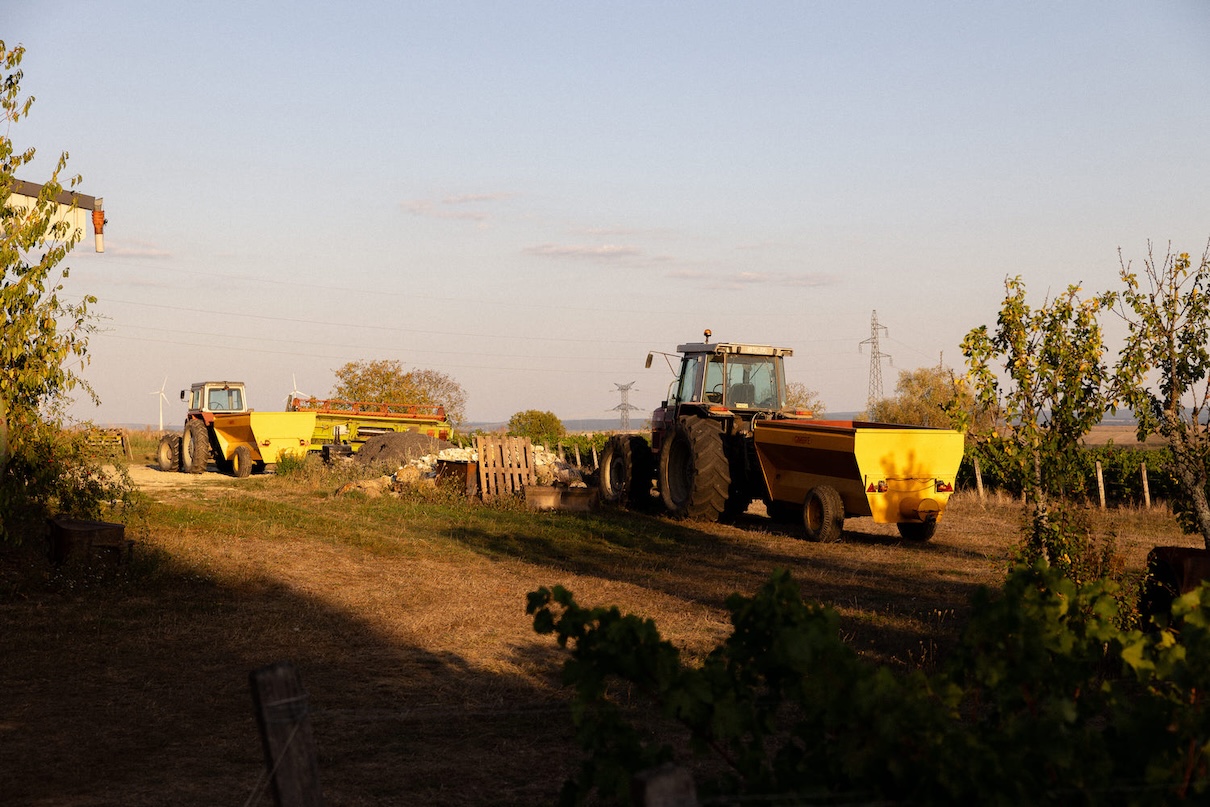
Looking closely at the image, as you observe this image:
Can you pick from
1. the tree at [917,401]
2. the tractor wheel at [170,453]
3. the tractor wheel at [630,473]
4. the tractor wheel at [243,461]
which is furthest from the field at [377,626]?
the tree at [917,401]

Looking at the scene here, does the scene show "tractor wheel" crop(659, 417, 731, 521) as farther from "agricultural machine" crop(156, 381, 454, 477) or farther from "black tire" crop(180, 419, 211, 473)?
"black tire" crop(180, 419, 211, 473)

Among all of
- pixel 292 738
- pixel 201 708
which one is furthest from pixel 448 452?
pixel 292 738

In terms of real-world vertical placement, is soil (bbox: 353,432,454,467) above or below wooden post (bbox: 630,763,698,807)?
above

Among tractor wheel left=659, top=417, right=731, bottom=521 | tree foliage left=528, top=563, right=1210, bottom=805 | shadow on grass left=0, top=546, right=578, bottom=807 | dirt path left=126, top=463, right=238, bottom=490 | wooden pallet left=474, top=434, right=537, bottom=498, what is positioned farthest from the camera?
dirt path left=126, top=463, right=238, bottom=490

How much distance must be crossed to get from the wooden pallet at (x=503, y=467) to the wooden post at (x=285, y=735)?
14224 millimetres

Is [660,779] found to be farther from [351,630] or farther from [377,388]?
[377,388]

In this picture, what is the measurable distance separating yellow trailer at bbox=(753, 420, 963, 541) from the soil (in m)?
9.01

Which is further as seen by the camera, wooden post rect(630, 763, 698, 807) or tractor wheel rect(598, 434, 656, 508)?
tractor wheel rect(598, 434, 656, 508)

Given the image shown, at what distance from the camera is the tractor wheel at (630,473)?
17375 millimetres

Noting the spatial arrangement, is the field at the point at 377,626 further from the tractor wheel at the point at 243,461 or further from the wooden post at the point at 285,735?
the tractor wheel at the point at 243,461

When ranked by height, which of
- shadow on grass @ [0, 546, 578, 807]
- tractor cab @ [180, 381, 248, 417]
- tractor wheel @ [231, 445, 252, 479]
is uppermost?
tractor cab @ [180, 381, 248, 417]

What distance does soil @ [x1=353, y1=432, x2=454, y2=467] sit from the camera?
2031 cm

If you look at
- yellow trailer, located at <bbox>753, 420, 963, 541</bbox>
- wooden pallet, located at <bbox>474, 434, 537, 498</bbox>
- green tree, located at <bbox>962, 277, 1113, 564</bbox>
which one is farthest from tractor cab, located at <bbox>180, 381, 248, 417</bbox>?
green tree, located at <bbox>962, 277, 1113, 564</bbox>

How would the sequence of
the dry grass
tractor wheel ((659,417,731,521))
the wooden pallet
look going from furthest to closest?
the wooden pallet → tractor wheel ((659,417,731,521)) → the dry grass
